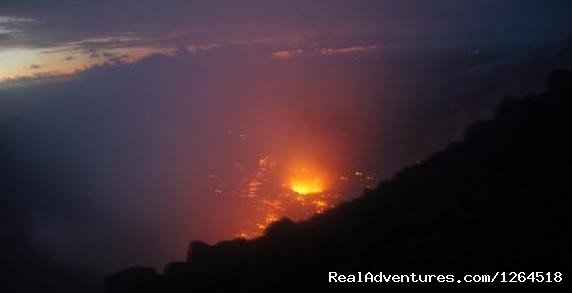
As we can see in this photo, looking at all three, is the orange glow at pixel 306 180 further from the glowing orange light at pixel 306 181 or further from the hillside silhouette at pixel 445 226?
the hillside silhouette at pixel 445 226

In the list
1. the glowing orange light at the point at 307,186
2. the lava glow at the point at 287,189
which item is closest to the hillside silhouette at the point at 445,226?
the lava glow at the point at 287,189

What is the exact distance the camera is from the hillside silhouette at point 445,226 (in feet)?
89.7

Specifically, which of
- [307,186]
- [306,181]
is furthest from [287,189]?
[307,186]

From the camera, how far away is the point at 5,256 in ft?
351

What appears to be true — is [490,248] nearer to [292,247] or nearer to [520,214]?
[520,214]

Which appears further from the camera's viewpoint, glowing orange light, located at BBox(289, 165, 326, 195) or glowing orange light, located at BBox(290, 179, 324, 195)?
glowing orange light, located at BBox(289, 165, 326, 195)

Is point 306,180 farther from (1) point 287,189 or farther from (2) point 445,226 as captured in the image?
(2) point 445,226

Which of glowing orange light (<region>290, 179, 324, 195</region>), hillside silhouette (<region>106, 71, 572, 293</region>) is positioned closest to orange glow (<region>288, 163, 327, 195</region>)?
glowing orange light (<region>290, 179, 324, 195</region>)

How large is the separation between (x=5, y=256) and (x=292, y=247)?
283 feet

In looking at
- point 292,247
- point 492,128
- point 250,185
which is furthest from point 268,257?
point 250,185

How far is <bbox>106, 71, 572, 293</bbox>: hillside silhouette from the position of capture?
2734cm

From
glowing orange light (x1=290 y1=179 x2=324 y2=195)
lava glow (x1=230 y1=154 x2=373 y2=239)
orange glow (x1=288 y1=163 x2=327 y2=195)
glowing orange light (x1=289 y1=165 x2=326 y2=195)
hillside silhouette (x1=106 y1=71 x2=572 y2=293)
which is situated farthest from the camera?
orange glow (x1=288 y1=163 x2=327 y2=195)

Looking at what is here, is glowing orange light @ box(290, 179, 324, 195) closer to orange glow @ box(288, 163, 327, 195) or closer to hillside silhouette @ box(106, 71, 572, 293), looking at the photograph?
orange glow @ box(288, 163, 327, 195)

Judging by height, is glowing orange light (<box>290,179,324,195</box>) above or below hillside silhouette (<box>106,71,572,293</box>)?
above
